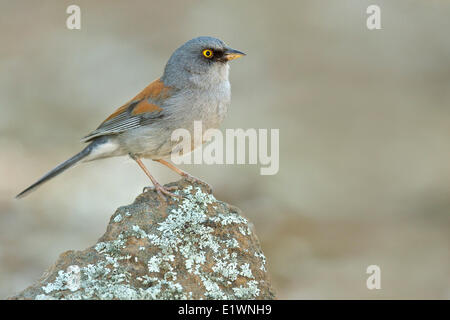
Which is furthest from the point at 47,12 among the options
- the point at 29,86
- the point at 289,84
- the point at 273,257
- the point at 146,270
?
the point at 146,270

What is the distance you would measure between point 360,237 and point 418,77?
13.9ft

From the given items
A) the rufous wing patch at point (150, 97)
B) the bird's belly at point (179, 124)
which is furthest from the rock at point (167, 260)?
the rufous wing patch at point (150, 97)

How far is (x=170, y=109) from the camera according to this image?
5719 mm

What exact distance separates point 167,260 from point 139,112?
216 centimetres

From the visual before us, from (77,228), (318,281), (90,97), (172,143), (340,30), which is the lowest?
(318,281)

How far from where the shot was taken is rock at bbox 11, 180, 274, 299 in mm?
3926

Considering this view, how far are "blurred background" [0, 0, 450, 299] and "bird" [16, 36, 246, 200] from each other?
226 centimetres

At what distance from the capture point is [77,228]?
26.9 ft

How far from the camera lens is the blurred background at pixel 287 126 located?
8.08m

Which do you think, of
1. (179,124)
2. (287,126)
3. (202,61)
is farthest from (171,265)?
(287,126)

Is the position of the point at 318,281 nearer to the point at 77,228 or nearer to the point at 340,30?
the point at 77,228

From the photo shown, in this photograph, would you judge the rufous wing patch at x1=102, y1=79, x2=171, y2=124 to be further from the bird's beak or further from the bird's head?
the bird's beak

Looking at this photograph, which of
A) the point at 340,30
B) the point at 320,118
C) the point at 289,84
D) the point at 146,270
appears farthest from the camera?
the point at 340,30

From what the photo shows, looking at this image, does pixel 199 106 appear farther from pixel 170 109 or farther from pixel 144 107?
pixel 144 107
